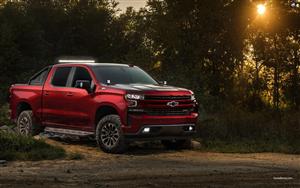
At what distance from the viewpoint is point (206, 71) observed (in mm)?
30719

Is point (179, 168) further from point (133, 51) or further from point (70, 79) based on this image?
point (133, 51)

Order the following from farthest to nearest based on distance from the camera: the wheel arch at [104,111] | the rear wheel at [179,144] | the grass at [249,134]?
the grass at [249,134]
the rear wheel at [179,144]
the wheel arch at [104,111]

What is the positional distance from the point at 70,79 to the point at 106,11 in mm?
57242

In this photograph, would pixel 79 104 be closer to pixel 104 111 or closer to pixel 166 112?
pixel 104 111

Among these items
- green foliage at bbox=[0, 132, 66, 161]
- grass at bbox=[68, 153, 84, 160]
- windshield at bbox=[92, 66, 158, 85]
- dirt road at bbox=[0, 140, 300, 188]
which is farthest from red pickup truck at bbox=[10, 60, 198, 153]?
green foliage at bbox=[0, 132, 66, 161]

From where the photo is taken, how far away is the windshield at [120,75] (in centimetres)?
1444

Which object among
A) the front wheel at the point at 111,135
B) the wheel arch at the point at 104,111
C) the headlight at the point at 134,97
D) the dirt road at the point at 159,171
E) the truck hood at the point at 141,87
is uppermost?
the truck hood at the point at 141,87

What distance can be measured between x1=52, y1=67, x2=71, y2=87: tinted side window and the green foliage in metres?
1.95

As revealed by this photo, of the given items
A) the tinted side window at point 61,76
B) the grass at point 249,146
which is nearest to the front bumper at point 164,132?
the grass at point 249,146

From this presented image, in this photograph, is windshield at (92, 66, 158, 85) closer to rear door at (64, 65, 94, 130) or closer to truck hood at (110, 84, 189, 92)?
rear door at (64, 65, 94, 130)

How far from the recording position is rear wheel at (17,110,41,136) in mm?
15727

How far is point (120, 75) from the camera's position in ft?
48.4

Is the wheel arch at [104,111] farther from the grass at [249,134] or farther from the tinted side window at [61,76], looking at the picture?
the grass at [249,134]

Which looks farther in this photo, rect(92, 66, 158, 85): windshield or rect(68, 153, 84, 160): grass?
rect(92, 66, 158, 85): windshield
